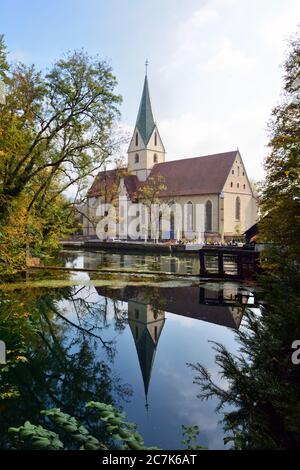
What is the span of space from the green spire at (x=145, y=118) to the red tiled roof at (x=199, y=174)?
387 inches

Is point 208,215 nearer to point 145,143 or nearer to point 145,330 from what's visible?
point 145,143

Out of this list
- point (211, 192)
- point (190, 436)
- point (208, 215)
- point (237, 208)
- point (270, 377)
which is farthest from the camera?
point (237, 208)

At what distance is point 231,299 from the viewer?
11.7 metres

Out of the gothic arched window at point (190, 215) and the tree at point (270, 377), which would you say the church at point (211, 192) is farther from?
the tree at point (270, 377)

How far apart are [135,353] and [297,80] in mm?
8836

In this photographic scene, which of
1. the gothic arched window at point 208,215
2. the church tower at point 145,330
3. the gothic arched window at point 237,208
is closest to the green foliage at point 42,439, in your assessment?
the church tower at point 145,330

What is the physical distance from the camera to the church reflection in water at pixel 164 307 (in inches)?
305

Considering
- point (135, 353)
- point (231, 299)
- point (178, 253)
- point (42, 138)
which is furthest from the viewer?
point (178, 253)

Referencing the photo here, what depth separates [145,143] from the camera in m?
63.2

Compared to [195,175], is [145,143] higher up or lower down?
higher up

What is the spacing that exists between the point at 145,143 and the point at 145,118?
465 centimetres

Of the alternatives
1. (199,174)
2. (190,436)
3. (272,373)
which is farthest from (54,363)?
(199,174)

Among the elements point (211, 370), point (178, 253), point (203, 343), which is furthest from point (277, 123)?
point (178, 253)
